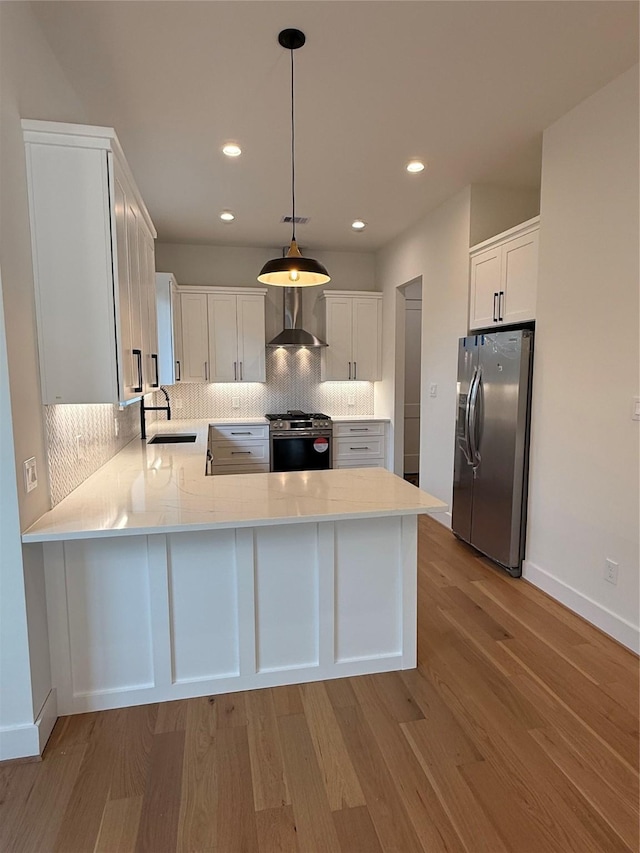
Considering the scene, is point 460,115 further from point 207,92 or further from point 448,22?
point 207,92

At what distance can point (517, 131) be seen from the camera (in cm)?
289

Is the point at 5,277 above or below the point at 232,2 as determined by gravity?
below

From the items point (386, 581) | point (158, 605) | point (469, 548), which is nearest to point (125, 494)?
point (158, 605)

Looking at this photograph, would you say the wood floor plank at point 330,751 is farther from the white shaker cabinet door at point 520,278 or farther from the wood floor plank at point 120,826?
the white shaker cabinet door at point 520,278

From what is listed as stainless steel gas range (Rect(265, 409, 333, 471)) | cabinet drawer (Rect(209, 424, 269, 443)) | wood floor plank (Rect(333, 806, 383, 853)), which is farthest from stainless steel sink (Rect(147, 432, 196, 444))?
wood floor plank (Rect(333, 806, 383, 853))

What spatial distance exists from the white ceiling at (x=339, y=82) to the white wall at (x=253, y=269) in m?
1.61

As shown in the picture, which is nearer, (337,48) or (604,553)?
(337,48)

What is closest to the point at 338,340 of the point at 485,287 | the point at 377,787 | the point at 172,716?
the point at 485,287

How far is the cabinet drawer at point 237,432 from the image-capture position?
5172 mm

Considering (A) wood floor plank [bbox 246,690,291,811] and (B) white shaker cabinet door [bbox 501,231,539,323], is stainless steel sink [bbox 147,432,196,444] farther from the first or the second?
(B) white shaker cabinet door [bbox 501,231,539,323]

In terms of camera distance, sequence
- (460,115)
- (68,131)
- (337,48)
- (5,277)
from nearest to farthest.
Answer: (5,277) < (68,131) < (337,48) < (460,115)

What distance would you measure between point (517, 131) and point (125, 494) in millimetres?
3123

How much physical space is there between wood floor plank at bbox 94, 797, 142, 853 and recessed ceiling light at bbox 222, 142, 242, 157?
11.2 feet

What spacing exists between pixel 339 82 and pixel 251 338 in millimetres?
3295
